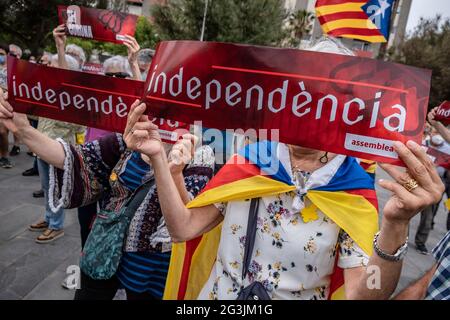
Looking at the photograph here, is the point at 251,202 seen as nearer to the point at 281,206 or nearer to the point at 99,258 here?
the point at 281,206

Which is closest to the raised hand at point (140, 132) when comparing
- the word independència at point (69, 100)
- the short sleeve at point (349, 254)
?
the word independència at point (69, 100)

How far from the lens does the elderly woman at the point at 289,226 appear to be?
1.40 metres

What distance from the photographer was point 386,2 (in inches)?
142

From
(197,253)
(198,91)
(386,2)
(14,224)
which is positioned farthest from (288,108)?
(14,224)

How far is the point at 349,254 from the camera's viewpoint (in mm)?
1395

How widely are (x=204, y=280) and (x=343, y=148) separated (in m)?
1.04

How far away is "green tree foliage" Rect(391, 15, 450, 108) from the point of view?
22766mm

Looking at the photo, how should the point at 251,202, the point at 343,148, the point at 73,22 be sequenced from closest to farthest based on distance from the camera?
the point at 343,148, the point at 251,202, the point at 73,22

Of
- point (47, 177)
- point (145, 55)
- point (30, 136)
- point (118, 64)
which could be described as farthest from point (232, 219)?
point (47, 177)

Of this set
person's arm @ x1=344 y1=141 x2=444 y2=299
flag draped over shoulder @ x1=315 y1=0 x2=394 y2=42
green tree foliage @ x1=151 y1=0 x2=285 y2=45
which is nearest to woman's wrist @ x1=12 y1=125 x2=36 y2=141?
person's arm @ x1=344 y1=141 x2=444 y2=299

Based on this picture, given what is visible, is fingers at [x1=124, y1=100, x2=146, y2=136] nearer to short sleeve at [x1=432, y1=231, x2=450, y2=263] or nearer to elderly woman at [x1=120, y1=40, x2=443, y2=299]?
elderly woman at [x1=120, y1=40, x2=443, y2=299]

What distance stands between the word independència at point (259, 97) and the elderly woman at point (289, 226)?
0.45ft

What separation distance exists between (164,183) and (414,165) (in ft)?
2.83

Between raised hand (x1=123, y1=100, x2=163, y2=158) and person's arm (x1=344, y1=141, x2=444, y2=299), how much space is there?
2.64 ft
